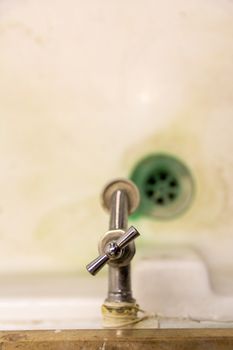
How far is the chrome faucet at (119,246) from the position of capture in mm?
385

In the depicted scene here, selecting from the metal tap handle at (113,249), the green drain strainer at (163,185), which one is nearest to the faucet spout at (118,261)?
the metal tap handle at (113,249)

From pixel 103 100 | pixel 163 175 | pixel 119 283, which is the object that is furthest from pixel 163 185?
pixel 119 283

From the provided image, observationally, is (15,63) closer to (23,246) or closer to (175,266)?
(23,246)

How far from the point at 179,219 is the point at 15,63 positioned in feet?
1.05

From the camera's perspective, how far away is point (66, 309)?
51 cm

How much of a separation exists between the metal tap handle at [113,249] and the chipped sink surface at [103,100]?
307mm

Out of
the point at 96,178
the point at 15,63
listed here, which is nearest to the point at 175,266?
the point at 96,178

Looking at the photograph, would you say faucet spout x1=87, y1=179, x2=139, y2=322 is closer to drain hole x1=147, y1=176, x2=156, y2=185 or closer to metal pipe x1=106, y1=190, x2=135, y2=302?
metal pipe x1=106, y1=190, x2=135, y2=302

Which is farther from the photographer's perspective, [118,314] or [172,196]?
[172,196]

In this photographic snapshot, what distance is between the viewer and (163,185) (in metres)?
0.72

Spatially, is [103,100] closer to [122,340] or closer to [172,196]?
[172,196]

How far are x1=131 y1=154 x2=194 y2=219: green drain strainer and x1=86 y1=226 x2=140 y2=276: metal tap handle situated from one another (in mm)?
→ 314

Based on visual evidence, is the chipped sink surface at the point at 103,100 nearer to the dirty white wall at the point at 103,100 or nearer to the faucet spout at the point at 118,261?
the dirty white wall at the point at 103,100

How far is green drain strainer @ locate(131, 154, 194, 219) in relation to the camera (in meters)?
0.70
